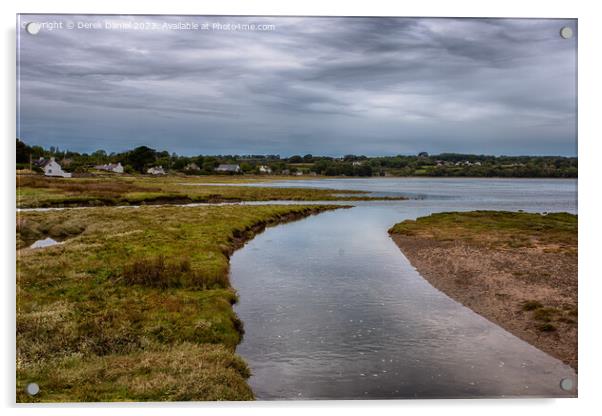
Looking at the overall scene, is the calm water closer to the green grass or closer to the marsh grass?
the marsh grass

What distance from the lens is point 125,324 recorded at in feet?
46.0

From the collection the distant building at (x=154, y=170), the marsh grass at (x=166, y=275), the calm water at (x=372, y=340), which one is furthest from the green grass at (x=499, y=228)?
the distant building at (x=154, y=170)

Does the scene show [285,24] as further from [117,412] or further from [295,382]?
[117,412]

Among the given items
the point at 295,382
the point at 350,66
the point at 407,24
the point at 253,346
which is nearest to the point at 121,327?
the point at 253,346

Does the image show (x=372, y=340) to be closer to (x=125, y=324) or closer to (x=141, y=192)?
(x=125, y=324)

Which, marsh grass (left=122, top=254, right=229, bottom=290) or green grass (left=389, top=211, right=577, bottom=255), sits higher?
green grass (left=389, top=211, right=577, bottom=255)

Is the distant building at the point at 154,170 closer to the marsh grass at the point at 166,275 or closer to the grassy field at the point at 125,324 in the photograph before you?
the grassy field at the point at 125,324

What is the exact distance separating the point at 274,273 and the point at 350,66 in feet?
35.7

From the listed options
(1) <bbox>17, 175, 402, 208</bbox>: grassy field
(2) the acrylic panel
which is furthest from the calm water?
(1) <bbox>17, 175, 402, 208</bbox>: grassy field

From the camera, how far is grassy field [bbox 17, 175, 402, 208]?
2473 cm

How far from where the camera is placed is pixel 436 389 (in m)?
12.1

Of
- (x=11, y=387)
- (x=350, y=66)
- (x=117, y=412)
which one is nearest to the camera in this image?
(x=117, y=412)

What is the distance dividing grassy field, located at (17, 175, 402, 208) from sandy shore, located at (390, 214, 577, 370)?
15.9 metres

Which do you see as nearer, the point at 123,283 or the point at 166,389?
the point at 166,389
